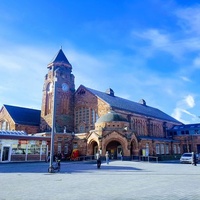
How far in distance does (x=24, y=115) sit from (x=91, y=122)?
53.7 feet

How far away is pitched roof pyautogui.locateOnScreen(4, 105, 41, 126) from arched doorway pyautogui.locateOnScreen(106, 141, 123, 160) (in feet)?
67.1

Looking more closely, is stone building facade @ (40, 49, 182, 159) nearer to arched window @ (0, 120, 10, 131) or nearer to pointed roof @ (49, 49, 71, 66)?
pointed roof @ (49, 49, 71, 66)

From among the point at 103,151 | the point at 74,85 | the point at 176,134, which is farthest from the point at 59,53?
the point at 176,134

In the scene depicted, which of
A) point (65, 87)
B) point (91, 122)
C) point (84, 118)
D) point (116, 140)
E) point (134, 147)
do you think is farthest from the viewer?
point (65, 87)

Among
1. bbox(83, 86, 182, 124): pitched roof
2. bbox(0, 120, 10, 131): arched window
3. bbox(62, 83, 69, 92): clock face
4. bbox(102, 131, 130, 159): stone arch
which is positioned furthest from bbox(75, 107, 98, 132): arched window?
bbox(0, 120, 10, 131): arched window

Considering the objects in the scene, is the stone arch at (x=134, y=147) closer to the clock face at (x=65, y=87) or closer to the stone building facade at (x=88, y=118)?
the stone building facade at (x=88, y=118)

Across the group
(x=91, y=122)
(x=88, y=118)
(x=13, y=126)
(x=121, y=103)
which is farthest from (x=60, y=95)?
(x=121, y=103)

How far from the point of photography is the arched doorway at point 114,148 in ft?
123

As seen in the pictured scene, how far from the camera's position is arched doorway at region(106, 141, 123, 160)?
37.4 meters

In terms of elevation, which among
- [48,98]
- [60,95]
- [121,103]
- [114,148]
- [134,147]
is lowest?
[114,148]

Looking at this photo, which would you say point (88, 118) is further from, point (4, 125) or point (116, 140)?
point (4, 125)

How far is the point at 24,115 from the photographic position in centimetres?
5081

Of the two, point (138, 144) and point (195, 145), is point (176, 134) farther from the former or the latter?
point (138, 144)

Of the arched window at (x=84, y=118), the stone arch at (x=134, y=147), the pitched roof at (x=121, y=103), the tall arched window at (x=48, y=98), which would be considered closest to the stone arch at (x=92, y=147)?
the stone arch at (x=134, y=147)
